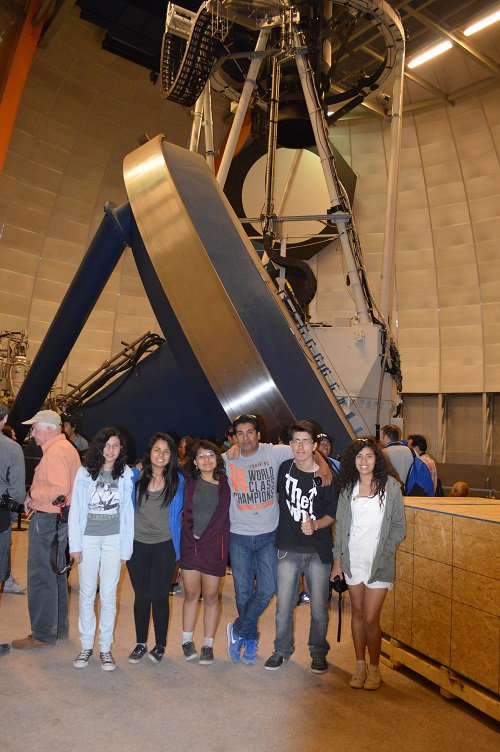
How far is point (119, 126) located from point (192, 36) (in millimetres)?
7731

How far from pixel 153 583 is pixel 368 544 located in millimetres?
1518

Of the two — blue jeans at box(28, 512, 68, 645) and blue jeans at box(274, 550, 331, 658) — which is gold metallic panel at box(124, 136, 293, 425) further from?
blue jeans at box(28, 512, 68, 645)

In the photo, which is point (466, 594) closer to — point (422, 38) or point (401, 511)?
point (401, 511)

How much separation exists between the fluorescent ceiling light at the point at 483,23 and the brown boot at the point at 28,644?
16.7 m

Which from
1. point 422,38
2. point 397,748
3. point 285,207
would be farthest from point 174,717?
point 422,38

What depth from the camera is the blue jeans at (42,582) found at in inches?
A: 173

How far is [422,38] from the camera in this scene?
57.7 ft

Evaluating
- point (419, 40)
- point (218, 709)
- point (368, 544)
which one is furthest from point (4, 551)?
point (419, 40)

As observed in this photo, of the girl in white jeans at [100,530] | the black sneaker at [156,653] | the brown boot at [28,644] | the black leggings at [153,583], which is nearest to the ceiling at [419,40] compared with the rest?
the girl in white jeans at [100,530]

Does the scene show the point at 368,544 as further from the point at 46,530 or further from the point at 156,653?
the point at 46,530

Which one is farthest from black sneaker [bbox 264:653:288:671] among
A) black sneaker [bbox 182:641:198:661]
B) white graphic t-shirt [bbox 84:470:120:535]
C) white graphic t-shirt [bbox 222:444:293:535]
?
white graphic t-shirt [bbox 84:470:120:535]

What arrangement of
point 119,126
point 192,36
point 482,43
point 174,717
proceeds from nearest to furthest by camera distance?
point 174,717 → point 192,36 → point 482,43 → point 119,126

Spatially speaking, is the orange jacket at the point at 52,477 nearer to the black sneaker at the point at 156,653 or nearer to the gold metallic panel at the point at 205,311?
the black sneaker at the point at 156,653

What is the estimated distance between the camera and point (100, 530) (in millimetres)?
4117
